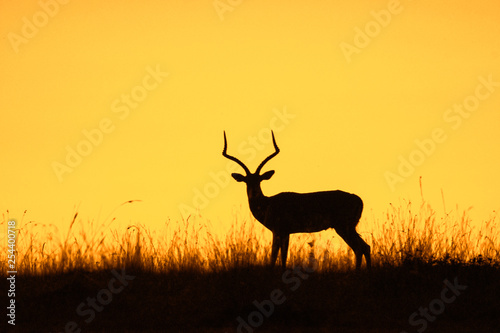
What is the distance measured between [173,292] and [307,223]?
5.46 meters

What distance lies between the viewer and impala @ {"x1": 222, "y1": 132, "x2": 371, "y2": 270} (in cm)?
1659

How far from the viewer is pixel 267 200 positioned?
1752 cm

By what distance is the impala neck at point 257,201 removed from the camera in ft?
57.0

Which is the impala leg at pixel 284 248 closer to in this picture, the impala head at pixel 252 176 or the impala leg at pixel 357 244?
the impala leg at pixel 357 244

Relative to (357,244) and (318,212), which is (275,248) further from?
(318,212)

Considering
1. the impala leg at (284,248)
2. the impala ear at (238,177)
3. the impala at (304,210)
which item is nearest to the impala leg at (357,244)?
the impala at (304,210)

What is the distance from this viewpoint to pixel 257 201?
17484 mm

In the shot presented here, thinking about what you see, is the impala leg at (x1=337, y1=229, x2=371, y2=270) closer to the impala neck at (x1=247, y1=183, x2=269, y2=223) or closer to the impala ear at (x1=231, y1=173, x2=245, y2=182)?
the impala neck at (x1=247, y1=183, x2=269, y2=223)

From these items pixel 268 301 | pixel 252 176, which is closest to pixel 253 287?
pixel 268 301

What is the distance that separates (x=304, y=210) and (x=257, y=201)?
112 cm

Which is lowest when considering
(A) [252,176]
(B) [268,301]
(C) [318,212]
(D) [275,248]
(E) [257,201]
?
(B) [268,301]

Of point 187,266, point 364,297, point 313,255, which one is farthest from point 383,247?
point 187,266

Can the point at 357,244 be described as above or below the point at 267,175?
below

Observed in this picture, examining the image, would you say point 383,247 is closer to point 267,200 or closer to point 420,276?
point 420,276
